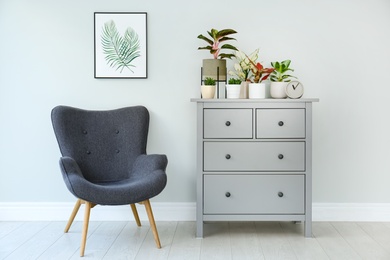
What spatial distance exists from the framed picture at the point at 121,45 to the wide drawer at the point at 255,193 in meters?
1.06

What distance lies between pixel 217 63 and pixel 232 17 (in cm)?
46

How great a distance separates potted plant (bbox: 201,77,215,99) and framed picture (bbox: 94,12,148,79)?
564mm

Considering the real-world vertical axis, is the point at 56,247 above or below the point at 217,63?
below

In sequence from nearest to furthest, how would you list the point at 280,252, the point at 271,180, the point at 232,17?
the point at 280,252 → the point at 271,180 → the point at 232,17

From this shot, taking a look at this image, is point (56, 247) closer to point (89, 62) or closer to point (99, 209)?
point (99, 209)

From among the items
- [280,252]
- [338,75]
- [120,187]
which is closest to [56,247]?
[120,187]

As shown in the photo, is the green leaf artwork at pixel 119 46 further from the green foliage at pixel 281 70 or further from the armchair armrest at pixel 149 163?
the green foliage at pixel 281 70

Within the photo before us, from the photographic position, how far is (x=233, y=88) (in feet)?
11.5

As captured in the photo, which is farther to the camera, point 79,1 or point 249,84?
point 79,1

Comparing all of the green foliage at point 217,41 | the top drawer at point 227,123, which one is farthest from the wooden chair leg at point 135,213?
the green foliage at point 217,41

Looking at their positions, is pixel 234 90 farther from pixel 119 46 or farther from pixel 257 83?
pixel 119 46

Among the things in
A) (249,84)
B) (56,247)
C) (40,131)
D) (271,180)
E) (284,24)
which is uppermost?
(284,24)

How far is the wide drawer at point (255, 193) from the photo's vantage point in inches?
133

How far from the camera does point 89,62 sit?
3.85 m
